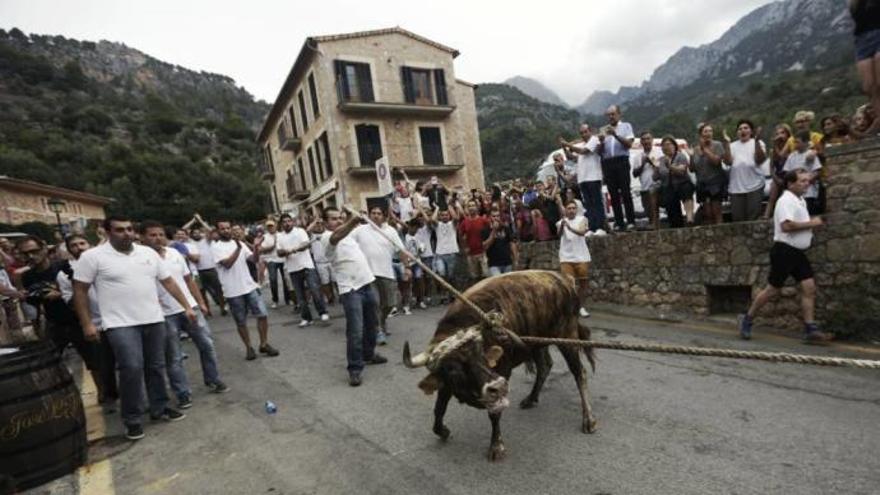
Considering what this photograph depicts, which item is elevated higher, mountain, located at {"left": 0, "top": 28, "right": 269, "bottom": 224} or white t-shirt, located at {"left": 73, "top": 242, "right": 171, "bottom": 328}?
mountain, located at {"left": 0, "top": 28, "right": 269, "bottom": 224}

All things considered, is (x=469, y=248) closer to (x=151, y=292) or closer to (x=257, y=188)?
(x=151, y=292)

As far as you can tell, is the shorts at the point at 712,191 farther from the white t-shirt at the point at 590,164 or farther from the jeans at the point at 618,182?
the white t-shirt at the point at 590,164

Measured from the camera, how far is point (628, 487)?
277 centimetres

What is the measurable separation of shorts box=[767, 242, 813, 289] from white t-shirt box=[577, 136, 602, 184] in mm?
3492

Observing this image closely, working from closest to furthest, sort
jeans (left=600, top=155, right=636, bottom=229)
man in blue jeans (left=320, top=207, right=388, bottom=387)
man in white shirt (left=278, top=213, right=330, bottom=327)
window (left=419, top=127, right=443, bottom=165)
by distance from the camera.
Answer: man in blue jeans (left=320, top=207, right=388, bottom=387)
jeans (left=600, top=155, right=636, bottom=229)
man in white shirt (left=278, top=213, right=330, bottom=327)
window (left=419, top=127, right=443, bottom=165)

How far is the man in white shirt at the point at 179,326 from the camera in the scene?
488 cm

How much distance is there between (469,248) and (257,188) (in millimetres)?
44385

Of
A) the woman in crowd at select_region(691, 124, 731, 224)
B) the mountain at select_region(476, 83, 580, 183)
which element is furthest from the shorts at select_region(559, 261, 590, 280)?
the mountain at select_region(476, 83, 580, 183)

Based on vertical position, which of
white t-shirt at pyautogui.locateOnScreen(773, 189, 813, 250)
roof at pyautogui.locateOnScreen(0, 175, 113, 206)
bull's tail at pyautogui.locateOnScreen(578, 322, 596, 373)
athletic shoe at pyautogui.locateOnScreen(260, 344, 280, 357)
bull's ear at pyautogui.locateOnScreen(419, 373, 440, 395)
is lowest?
athletic shoe at pyautogui.locateOnScreen(260, 344, 280, 357)

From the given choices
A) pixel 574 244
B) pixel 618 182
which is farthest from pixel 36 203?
pixel 618 182

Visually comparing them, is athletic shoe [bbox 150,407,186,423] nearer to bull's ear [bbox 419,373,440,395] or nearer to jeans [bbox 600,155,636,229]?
bull's ear [bbox 419,373,440,395]

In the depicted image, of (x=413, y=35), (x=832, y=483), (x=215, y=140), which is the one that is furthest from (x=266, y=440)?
(x=215, y=140)

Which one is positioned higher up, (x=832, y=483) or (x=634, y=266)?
(x=634, y=266)

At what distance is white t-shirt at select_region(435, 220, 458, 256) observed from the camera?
388 inches
